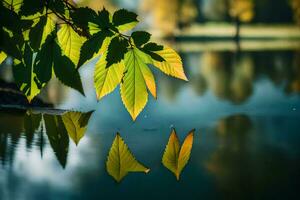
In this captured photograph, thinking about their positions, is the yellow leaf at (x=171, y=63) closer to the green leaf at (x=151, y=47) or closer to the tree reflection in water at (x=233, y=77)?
the green leaf at (x=151, y=47)

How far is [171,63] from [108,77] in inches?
3.3

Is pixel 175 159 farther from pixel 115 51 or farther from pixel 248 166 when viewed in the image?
pixel 248 166

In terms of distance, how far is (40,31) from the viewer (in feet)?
2.15

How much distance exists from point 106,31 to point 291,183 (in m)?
5.34

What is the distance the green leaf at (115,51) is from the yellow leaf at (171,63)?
44mm

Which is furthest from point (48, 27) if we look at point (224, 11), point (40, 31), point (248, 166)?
point (224, 11)

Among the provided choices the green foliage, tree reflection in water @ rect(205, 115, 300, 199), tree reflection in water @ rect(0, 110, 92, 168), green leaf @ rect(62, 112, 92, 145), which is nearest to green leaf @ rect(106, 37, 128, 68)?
the green foliage

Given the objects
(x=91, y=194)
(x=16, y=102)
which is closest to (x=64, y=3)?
(x=91, y=194)

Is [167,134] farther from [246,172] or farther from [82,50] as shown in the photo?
[82,50]

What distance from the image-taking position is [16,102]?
9.49 m

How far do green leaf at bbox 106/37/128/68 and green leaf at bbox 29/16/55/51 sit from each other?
8cm

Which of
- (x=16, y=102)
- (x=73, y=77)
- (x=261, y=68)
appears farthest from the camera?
(x=261, y=68)

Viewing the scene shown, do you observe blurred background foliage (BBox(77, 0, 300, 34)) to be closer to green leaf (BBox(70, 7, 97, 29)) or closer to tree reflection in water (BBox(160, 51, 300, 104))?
tree reflection in water (BBox(160, 51, 300, 104))

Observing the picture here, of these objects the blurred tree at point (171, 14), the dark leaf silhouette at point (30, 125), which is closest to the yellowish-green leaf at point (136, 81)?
the dark leaf silhouette at point (30, 125)
